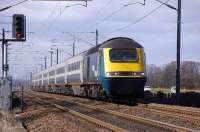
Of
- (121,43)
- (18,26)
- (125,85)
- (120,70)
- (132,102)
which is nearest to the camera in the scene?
(18,26)

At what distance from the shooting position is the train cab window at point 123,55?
28.5 metres

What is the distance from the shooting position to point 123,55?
2870cm

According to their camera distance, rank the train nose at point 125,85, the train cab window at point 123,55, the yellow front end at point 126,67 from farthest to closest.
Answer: the train cab window at point 123,55 < the yellow front end at point 126,67 < the train nose at point 125,85

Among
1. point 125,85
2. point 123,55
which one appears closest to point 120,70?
point 125,85

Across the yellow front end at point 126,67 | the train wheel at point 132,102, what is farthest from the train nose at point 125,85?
the train wheel at point 132,102

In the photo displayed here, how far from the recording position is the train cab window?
28.5 metres

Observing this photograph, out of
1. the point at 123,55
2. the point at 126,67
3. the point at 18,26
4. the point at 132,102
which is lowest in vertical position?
the point at 132,102

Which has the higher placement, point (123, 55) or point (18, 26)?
point (18, 26)

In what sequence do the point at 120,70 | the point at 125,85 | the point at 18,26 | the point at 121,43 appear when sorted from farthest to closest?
the point at 121,43, the point at 120,70, the point at 125,85, the point at 18,26

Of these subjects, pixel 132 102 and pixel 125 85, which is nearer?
pixel 125 85

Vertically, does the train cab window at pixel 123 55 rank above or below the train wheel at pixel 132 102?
above

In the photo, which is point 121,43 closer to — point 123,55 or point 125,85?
point 123,55

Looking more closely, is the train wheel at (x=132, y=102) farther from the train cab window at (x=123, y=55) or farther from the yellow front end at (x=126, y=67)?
the train cab window at (x=123, y=55)

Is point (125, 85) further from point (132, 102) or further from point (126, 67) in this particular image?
point (132, 102)
